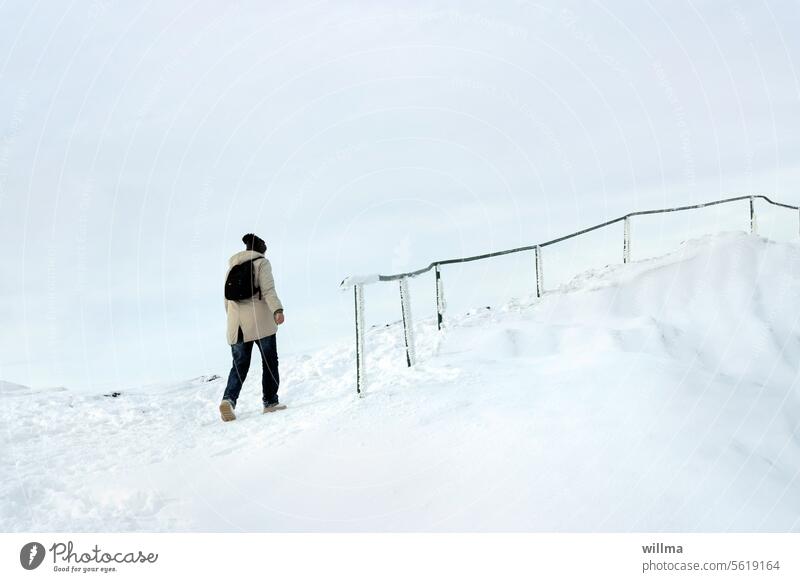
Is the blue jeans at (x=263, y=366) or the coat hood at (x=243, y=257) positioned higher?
the coat hood at (x=243, y=257)

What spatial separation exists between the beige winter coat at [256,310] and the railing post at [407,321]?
1.24m

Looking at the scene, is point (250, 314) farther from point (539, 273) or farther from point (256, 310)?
point (539, 273)

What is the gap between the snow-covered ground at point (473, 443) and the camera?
4672mm

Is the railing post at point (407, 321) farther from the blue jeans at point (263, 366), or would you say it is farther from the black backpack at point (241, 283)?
the black backpack at point (241, 283)

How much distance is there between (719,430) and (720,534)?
1332 mm

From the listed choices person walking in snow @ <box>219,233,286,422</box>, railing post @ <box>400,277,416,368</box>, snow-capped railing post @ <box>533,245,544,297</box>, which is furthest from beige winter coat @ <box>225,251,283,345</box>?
snow-capped railing post @ <box>533,245,544,297</box>

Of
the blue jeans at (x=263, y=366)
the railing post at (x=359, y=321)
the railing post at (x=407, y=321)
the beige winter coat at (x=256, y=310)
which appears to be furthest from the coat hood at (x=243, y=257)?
the railing post at (x=407, y=321)

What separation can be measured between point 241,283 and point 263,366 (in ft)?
2.73

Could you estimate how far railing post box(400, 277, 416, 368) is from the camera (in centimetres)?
777

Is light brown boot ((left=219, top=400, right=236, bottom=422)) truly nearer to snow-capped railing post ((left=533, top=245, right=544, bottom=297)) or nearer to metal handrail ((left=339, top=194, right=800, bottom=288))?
metal handrail ((left=339, top=194, right=800, bottom=288))

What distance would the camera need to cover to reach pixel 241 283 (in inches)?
295

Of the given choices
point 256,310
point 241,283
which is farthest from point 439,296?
point 241,283

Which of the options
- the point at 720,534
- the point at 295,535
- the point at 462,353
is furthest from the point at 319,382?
the point at 720,534

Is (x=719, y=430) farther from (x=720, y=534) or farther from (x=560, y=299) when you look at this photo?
(x=560, y=299)
